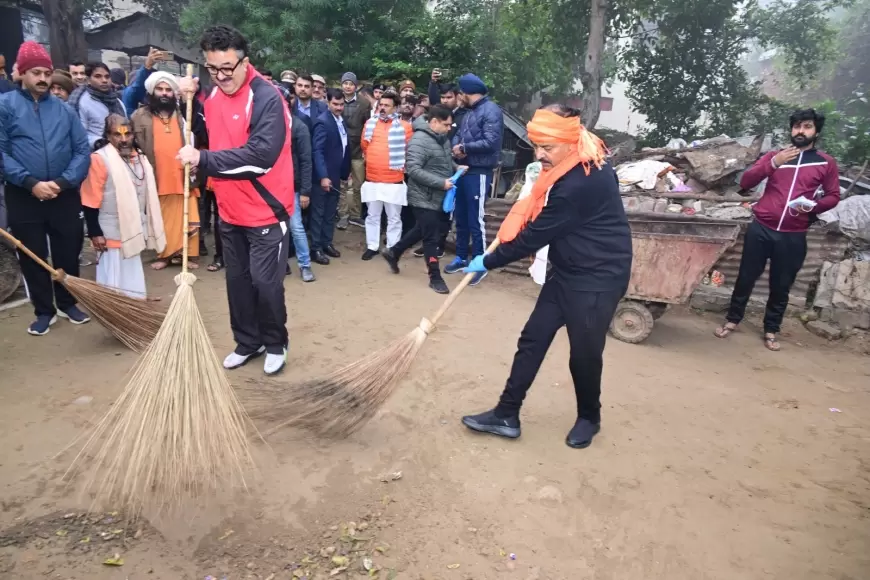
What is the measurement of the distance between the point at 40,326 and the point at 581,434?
12.7 feet

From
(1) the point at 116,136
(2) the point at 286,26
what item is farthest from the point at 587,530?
(2) the point at 286,26

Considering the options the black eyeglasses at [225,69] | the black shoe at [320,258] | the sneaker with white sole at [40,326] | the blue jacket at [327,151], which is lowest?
the sneaker with white sole at [40,326]

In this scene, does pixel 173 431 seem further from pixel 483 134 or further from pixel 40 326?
pixel 483 134

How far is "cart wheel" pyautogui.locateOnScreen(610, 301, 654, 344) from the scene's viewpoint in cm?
508

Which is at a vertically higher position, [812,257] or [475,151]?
[475,151]

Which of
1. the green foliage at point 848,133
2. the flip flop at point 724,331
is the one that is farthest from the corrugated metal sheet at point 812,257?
the green foliage at point 848,133

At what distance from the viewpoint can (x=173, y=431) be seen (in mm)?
2594

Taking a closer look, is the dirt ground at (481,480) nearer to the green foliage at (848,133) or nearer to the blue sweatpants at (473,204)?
the blue sweatpants at (473,204)

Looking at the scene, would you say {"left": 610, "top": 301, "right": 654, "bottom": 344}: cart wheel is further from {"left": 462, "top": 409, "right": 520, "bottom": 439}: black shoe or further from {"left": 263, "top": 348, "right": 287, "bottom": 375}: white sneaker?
{"left": 263, "top": 348, "right": 287, "bottom": 375}: white sneaker

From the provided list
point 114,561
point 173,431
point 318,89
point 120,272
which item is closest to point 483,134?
point 318,89

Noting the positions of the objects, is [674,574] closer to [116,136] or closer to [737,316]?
[737,316]

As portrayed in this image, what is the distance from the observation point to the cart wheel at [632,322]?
200 inches

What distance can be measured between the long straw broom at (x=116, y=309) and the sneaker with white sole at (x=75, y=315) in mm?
572

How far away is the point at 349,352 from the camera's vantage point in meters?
4.43
